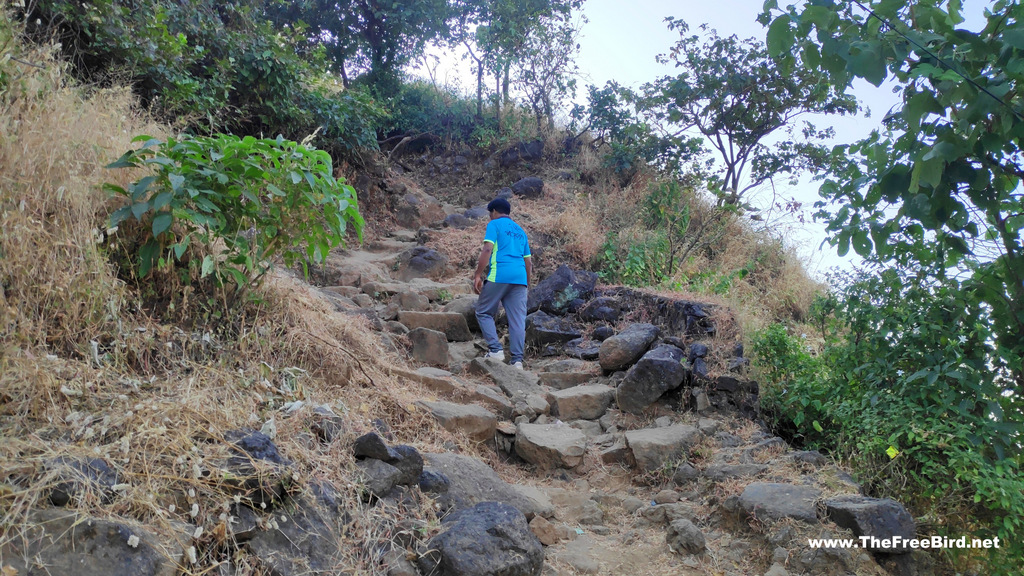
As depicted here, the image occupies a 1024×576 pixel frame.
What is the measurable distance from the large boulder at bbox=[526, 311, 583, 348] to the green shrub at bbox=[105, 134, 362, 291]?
157 inches

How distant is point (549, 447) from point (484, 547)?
2.09 meters

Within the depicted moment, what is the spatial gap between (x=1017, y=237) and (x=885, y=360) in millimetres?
1893

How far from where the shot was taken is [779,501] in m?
4.06

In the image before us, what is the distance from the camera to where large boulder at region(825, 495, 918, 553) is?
3.68 m

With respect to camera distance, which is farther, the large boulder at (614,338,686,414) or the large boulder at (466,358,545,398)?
the large boulder at (466,358,545,398)

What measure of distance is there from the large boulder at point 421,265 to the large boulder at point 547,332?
96.2 inches

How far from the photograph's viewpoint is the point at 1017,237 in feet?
9.34

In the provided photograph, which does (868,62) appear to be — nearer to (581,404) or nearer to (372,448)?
(372,448)

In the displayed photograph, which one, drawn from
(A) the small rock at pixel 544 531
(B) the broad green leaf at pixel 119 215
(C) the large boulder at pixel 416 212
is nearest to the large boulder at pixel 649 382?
(A) the small rock at pixel 544 531

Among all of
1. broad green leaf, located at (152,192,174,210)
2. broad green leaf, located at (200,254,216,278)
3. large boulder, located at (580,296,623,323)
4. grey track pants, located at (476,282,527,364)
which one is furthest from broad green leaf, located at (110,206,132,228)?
large boulder, located at (580,296,623,323)

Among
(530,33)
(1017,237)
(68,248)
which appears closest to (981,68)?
(1017,237)

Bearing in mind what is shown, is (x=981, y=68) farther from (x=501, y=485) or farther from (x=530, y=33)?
(x=530, y=33)

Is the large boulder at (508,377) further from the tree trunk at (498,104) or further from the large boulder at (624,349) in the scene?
the tree trunk at (498,104)

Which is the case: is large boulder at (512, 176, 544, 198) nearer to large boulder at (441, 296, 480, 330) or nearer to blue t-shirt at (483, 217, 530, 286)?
large boulder at (441, 296, 480, 330)
